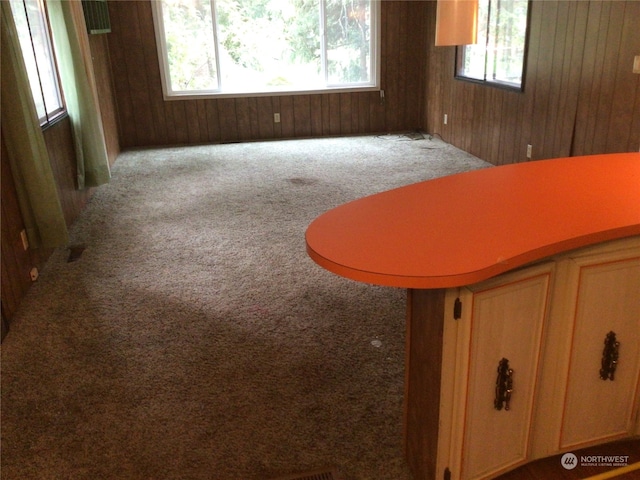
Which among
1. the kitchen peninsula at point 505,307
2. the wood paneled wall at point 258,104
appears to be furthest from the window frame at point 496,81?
the kitchen peninsula at point 505,307

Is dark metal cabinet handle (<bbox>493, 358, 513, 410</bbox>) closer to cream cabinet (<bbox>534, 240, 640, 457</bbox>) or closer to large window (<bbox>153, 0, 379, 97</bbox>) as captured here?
cream cabinet (<bbox>534, 240, 640, 457</bbox>)

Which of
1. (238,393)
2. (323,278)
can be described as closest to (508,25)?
(323,278)

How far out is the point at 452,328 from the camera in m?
1.37

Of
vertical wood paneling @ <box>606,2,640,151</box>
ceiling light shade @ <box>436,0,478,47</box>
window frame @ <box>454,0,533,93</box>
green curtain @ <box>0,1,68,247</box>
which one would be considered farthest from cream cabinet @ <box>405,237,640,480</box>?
window frame @ <box>454,0,533,93</box>

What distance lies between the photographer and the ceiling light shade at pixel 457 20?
2.54m

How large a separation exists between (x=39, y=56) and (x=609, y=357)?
4.21 m

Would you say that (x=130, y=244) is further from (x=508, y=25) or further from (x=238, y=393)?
(x=508, y=25)

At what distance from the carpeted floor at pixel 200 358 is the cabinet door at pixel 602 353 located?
0.59m

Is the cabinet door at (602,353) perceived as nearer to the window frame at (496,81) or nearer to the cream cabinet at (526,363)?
the cream cabinet at (526,363)

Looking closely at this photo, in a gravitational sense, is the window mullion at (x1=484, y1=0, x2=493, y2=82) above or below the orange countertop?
above

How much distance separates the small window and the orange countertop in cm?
293

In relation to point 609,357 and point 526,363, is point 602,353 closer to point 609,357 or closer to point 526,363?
point 609,357

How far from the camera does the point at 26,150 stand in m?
2.91

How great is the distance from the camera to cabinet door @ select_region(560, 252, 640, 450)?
4.96 feet
